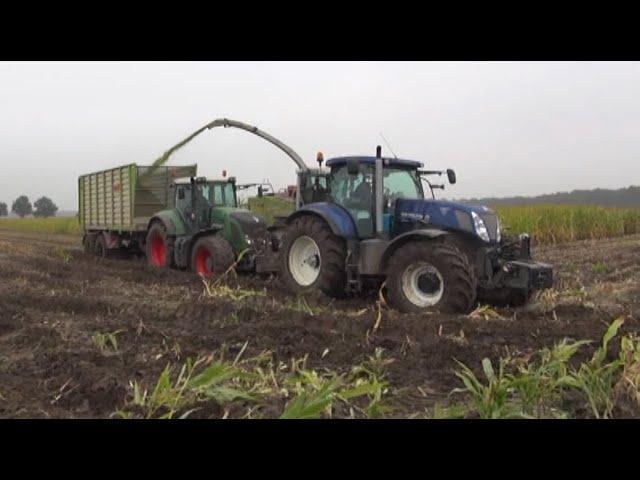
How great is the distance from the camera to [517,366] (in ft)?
16.0

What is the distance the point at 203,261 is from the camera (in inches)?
486

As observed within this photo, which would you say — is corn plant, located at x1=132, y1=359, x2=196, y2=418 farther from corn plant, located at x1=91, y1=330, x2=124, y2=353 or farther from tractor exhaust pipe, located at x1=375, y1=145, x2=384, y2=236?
tractor exhaust pipe, located at x1=375, y1=145, x2=384, y2=236

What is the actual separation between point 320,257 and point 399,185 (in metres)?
1.45

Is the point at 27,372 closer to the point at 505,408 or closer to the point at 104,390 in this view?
the point at 104,390

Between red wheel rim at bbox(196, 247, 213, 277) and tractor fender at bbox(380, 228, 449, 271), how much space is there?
455 centimetres

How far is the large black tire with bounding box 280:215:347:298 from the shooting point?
886 centimetres

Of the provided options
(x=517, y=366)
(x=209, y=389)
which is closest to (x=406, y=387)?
(x=517, y=366)

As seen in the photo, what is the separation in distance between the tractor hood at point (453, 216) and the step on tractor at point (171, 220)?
10.6 ft

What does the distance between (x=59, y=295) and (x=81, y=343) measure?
3401 mm

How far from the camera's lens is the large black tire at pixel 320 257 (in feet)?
29.1

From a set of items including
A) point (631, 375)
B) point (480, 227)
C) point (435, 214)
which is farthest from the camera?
point (435, 214)

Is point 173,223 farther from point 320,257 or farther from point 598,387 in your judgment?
point 598,387

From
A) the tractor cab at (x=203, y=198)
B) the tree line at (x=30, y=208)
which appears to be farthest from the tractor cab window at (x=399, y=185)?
the tree line at (x=30, y=208)

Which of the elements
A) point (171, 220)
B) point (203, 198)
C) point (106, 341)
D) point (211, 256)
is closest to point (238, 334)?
point (106, 341)
